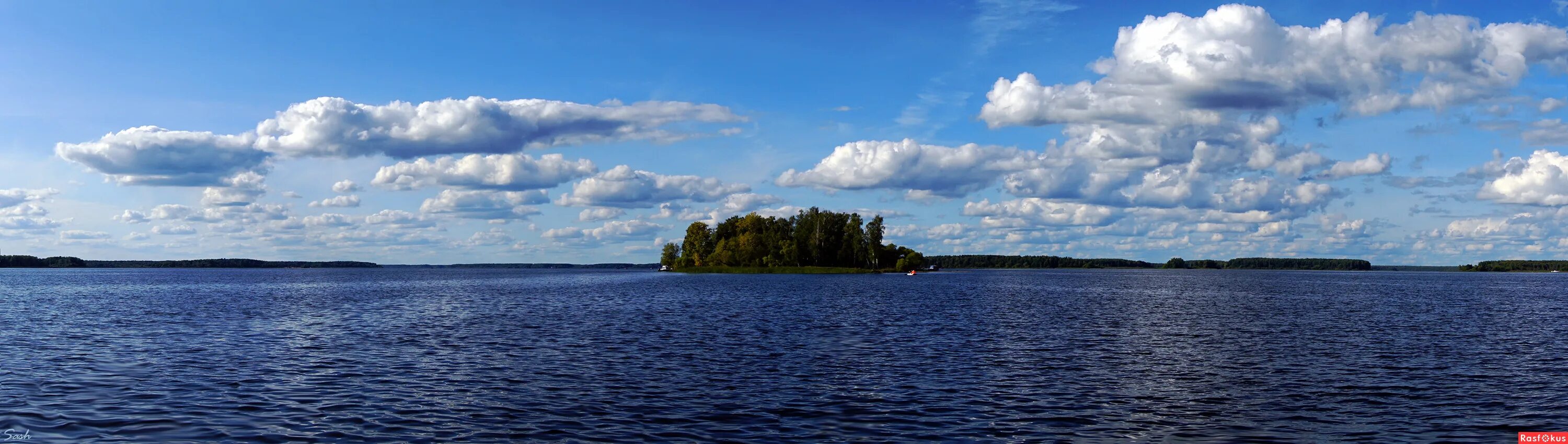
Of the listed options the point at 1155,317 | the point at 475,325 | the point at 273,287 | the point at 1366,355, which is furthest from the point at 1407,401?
the point at 273,287

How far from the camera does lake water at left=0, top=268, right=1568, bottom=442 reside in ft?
71.8

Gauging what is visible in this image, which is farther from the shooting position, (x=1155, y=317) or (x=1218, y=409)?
(x=1155, y=317)

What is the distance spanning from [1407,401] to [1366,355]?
1331 centimetres

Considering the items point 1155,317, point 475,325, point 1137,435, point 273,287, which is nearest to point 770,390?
point 1137,435

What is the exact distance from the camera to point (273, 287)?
134625 millimetres

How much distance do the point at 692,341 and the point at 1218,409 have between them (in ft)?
77.2

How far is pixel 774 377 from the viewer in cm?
3059

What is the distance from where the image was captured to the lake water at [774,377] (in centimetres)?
2188

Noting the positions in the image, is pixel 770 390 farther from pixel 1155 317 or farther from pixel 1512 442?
pixel 1155 317

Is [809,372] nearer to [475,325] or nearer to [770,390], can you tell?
[770,390]

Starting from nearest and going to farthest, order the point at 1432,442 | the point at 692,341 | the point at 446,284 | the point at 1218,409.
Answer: the point at 1432,442 → the point at 1218,409 → the point at 692,341 → the point at 446,284

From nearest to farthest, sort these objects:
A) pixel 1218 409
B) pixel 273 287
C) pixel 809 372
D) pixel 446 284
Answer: pixel 1218 409 → pixel 809 372 → pixel 273 287 → pixel 446 284

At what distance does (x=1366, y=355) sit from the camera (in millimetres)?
37750

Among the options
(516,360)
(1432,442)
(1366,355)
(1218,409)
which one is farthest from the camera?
(1366,355)
